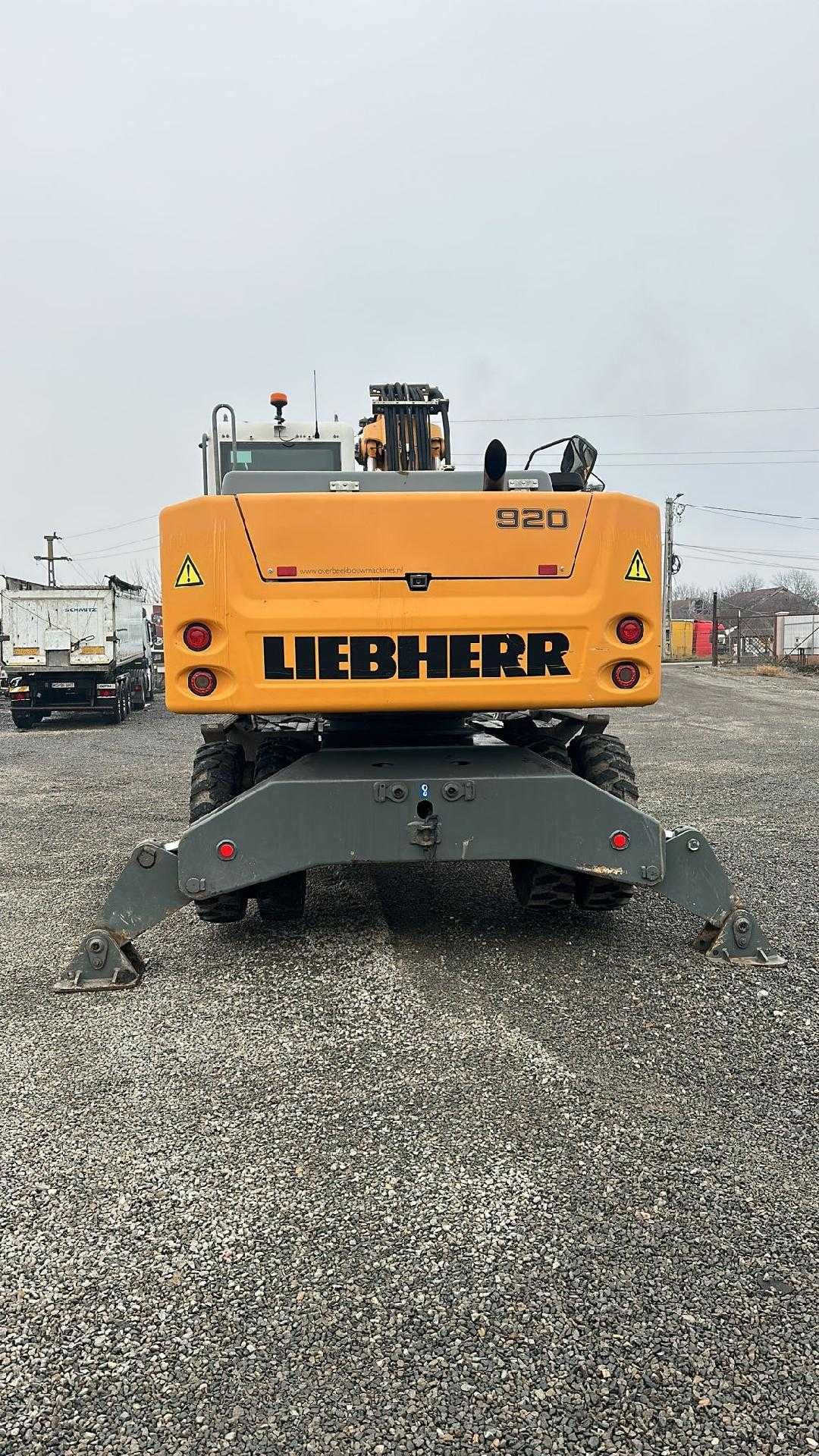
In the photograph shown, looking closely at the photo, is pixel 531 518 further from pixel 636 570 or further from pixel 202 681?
pixel 202 681

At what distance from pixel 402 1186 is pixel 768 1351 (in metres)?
1.01

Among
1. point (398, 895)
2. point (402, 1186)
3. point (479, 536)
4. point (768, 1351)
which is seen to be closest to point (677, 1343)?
point (768, 1351)

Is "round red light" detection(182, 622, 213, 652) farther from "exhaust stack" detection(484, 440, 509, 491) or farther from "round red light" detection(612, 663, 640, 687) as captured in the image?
"round red light" detection(612, 663, 640, 687)

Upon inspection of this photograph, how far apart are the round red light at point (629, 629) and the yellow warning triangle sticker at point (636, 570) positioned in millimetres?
171

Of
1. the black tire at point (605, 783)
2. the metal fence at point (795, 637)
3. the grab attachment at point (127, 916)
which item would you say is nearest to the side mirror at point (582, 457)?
the black tire at point (605, 783)

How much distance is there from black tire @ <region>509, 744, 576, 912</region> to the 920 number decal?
3.81 ft

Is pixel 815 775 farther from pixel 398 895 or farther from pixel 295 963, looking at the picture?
pixel 295 963

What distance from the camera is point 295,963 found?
446cm

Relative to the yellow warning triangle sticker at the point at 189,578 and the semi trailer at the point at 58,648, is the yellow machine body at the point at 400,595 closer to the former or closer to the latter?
the yellow warning triangle sticker at the point at 189,578

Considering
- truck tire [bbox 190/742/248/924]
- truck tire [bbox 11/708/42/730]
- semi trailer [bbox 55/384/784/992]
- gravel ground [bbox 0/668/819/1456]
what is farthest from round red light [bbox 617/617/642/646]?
truck tire [bbox 11/708/42/730]

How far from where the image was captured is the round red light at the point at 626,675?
4.07 metres

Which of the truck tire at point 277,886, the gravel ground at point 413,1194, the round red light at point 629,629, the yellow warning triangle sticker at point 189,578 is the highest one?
the yellow warning triangle sticker at point 189,578

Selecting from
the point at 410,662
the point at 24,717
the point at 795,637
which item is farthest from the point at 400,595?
the point at 795,637

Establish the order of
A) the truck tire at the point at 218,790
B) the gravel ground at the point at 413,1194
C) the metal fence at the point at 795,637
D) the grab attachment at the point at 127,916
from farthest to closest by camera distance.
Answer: the metal fence at the point at 795,637, the truck tire at the point at 218,790, the grab attachment at the point at 127,916, the gravel ground at the point at 413,1194
